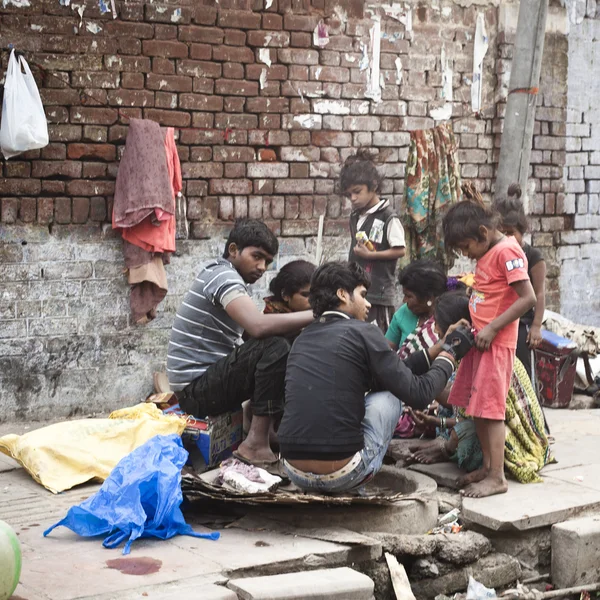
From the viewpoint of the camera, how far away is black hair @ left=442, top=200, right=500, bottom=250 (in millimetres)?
5043

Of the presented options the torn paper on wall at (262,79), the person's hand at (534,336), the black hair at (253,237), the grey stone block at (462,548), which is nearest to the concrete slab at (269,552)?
the grey stone block at (462,548)

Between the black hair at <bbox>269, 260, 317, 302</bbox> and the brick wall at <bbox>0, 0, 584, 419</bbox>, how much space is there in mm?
1837

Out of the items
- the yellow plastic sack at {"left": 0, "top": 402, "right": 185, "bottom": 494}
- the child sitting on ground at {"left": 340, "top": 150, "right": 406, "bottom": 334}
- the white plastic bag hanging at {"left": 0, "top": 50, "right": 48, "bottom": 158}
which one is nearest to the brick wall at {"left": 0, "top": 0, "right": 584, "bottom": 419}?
the white plastic bag hanging at {"left": 0, "top": 50, "right": 48, "bottom": 158}

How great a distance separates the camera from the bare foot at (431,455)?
18.2 ft

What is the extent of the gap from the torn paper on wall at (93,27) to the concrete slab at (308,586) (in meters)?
4.29

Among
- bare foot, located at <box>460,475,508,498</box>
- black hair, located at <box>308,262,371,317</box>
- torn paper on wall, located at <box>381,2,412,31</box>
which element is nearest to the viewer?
black hair, located at <box>308,262,371,317</box>

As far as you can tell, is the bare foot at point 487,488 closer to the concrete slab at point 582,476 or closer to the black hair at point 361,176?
the concrete slab at point 582,476

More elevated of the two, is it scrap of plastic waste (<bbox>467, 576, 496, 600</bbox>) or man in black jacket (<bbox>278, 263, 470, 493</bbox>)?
man in black jacket (<bbox>278, 263, 470, 493</bbox>)

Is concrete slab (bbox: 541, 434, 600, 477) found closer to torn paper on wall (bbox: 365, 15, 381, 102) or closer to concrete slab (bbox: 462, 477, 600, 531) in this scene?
concrete slab (bbox: 462, 477, 600, 531)

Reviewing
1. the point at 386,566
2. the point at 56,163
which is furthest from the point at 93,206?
the point at 386,566

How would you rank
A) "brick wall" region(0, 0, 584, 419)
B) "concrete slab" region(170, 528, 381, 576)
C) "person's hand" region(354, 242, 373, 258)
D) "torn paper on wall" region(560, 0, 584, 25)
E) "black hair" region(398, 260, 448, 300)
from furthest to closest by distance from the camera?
"torn paper on wall" region(560, 0, 584, 25)
"person's hand" region(354, 242, 373, 258)
"brick wall" region(0, 0, 584, 419)
"black hair" region(398, 260, 448, 300)
"concrete slab" region(170, 528, 381, 576)

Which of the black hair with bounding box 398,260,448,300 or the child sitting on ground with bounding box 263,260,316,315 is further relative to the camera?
the black hair with bounding box 398,260,448,300

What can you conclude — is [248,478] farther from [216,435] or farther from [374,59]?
[374,59]

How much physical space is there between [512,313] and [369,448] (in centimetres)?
104
